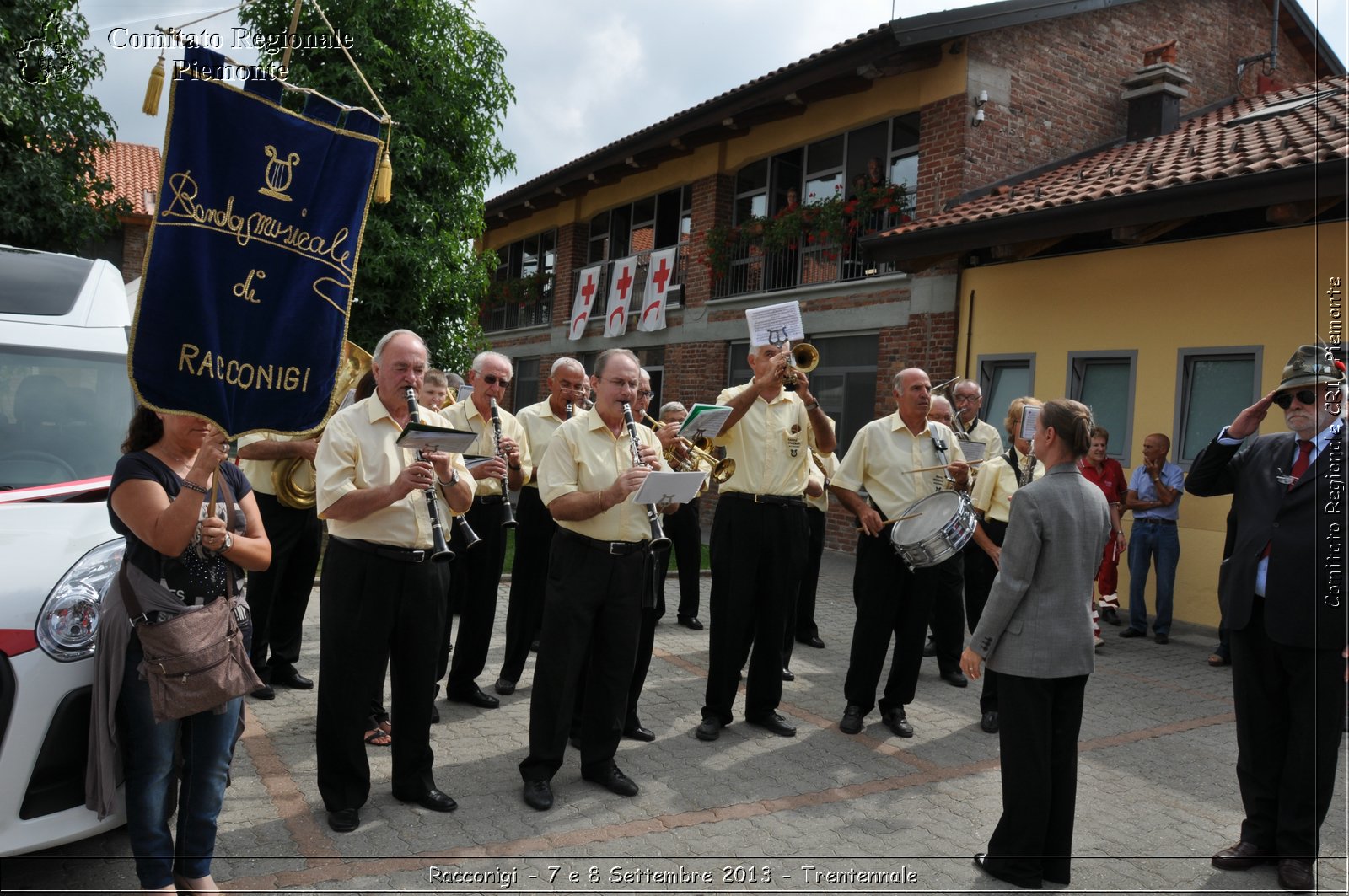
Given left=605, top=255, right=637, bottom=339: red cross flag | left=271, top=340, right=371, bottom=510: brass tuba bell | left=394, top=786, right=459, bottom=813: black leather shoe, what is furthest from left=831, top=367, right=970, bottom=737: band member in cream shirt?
left=605, top=255, right=637, bottom=339: red cross flag

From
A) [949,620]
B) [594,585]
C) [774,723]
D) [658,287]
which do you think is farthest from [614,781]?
[658,287]

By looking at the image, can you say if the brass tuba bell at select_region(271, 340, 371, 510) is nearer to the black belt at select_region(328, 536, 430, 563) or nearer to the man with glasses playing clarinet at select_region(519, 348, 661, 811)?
the black belt at select_region(328, 536, 430, 563)

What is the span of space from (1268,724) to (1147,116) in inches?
477

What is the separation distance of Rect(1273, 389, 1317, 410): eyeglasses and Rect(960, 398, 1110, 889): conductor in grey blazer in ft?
3.30

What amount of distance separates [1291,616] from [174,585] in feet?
14.7

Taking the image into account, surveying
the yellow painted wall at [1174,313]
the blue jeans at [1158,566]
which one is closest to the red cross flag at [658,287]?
the yellow painted wall at [1174,313]

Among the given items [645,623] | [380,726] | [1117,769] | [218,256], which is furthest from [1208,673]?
[218,256]

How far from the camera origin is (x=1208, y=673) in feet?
26.6

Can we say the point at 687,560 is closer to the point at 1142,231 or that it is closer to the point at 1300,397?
the point at 1300,397

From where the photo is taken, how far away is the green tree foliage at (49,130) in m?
12.3

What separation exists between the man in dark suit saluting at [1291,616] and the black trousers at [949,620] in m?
2.45

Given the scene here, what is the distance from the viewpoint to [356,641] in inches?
165

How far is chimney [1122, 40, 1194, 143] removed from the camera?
45.1ft

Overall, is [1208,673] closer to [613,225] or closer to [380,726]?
[380,726]
